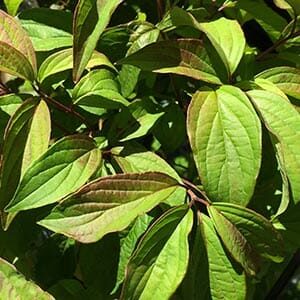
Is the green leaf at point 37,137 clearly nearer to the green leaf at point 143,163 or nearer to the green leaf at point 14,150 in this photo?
the green leaf at point 14,150

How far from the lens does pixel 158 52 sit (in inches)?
34.8

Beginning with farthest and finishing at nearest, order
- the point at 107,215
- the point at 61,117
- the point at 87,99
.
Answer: the point at 61,117, the point at 87,99, the point at 107,215

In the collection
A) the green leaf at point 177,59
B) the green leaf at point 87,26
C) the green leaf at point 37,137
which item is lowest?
the green leaf at point 37,137

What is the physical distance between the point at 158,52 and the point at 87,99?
0.37ft

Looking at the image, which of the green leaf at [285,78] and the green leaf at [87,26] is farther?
the green leaf at [285,78]

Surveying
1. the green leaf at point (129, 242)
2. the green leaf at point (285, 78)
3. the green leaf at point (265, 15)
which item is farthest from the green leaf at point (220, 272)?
the green leaf at point (265, 15)

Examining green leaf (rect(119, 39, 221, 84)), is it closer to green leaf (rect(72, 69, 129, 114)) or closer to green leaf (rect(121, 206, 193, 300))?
green leaf (rect(72, 69, 129, 114))

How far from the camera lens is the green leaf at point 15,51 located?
0.86 meters

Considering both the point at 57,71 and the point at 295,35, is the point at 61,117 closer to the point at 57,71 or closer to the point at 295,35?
the point at 57,71

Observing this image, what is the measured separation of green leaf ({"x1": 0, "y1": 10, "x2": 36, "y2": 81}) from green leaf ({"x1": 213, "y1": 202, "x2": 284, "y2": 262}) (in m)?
0.27

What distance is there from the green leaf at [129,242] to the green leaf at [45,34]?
25cm

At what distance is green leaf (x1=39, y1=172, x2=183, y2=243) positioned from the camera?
2.63ft

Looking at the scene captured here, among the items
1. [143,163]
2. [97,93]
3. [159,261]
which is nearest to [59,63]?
[97,93]

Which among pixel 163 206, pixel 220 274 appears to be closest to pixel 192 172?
pixel 163 206
